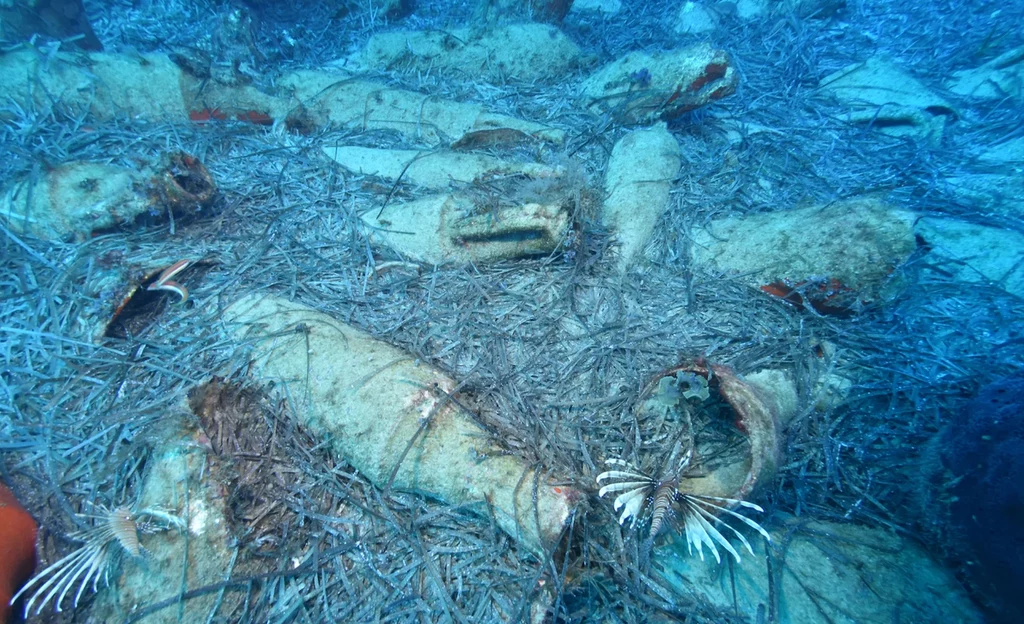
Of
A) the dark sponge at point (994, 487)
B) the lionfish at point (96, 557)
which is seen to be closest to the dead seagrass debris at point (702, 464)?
the dark sponge at point (994, 487)

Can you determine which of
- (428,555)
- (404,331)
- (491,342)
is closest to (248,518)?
(428,555)

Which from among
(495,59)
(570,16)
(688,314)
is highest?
(570,16)

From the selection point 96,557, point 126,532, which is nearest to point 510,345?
point 126,532

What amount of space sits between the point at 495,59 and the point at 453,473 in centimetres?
493

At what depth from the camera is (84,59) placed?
389cm

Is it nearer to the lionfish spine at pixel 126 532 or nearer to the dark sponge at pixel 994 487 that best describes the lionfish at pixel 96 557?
the lionfish spine at pixel 126 532

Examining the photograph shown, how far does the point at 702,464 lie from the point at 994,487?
3.19 ft

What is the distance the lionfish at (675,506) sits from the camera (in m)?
1.65

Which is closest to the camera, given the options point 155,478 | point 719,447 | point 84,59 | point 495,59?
point 155,478

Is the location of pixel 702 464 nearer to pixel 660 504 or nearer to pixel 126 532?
pixel 660 504

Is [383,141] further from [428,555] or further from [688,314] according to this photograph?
[428,555]

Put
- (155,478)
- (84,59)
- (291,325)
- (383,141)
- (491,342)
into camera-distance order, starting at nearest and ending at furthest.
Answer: (155,478) → (291,325) → (491,342) → (84,59) → (383,141)

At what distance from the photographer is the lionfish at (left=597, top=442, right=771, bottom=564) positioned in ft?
5.40

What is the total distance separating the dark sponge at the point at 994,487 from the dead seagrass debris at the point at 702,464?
708 millimetres
